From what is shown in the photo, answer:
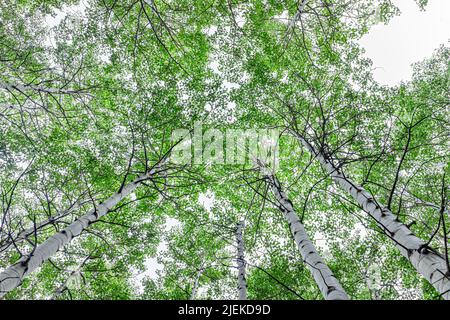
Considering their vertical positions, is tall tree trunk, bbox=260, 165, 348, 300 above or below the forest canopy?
below

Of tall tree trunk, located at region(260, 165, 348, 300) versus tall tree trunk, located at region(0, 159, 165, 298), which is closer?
tall tree trunk, located at region(260, 165, 348, 300)

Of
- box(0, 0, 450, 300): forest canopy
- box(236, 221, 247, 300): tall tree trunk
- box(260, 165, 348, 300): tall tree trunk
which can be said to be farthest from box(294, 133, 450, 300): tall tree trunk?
box(0, 0, 450, 300): forest canopy

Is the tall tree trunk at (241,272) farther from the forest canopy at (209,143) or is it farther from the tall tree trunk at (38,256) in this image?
the tall tree trunk at (38,256)

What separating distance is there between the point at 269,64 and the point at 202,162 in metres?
3.92

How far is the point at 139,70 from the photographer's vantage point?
→ 7.30m

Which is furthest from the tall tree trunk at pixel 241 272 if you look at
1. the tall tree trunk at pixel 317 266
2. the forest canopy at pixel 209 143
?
the tall tree trunk at pixel 317 266

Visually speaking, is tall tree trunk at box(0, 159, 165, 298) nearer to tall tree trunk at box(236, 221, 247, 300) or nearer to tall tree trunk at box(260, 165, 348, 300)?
tall tree trunk at box(236, 221, 247, 300)

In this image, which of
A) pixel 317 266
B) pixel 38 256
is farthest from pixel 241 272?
pixel 38 256

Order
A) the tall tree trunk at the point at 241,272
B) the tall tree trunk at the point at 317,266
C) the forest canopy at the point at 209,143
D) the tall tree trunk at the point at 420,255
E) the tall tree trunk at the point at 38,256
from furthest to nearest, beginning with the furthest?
the forest canopy at the point at 209,143
the tall tree trunk at the point at 241,272
the tall tree trunk at the point at 38,256
the tall tree trunk at the point at 317,266
the tall tree trunk at the point at 420,255

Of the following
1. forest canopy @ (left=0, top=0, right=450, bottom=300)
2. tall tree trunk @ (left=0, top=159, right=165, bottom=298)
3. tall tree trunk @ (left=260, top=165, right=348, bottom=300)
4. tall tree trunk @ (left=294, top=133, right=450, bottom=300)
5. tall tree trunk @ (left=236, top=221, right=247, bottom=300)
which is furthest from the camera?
forest canopy @ (left=0, top=0, right=450, bottom=300)

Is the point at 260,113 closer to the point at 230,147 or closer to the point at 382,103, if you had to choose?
the point at 230,147

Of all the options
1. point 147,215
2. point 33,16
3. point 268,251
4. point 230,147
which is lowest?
point 268,251

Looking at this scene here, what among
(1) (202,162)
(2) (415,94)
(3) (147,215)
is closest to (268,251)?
(1) (202,162)
